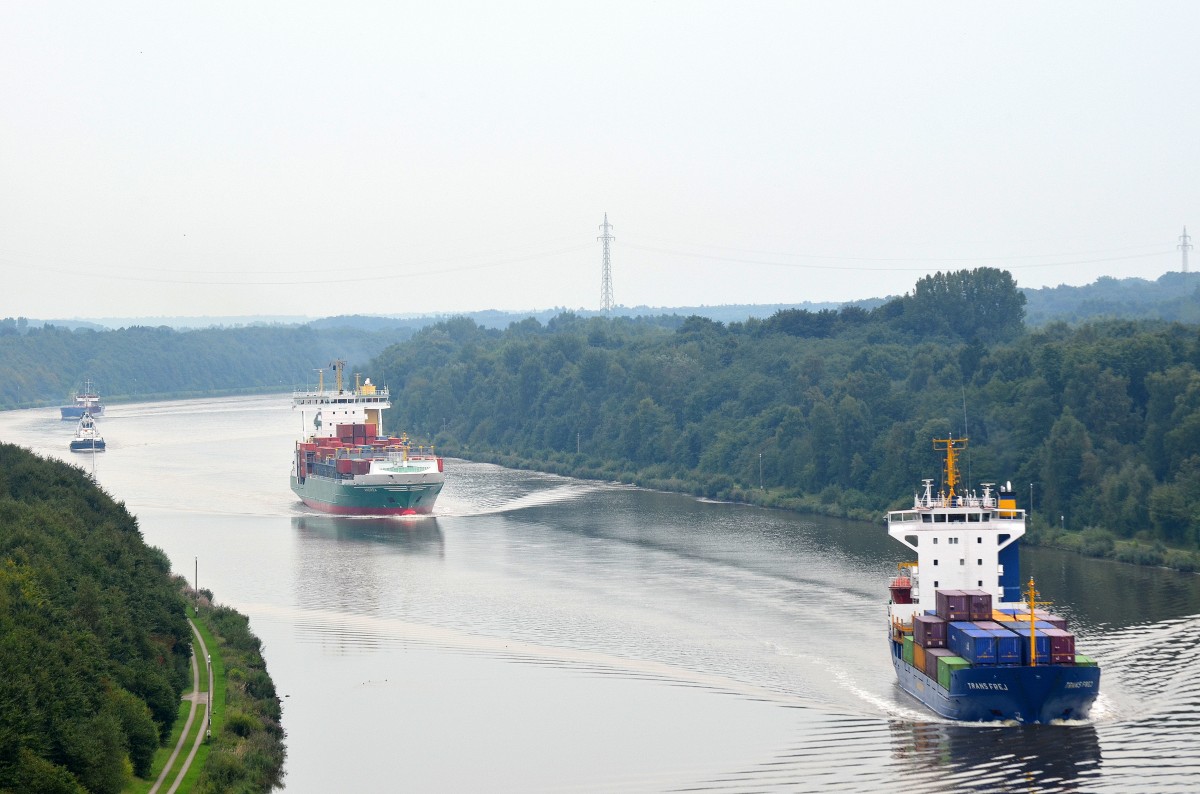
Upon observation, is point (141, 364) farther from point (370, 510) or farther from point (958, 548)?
point (958, 548)

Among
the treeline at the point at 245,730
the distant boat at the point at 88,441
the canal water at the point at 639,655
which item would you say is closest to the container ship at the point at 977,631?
the canal water at the point at 639,655

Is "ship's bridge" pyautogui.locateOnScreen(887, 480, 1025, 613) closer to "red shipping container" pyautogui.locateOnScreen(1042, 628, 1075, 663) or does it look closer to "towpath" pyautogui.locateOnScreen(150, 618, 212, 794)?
"red shipping container" pyautogui.locateOnScreen(1042, 628, 1075, 663)

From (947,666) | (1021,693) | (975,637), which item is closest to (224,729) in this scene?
(947,666)

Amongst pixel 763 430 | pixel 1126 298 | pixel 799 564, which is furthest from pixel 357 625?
pixel 1126 298

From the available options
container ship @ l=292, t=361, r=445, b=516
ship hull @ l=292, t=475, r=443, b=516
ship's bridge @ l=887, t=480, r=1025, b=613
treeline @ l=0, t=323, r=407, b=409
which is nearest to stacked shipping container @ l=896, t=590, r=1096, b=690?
ship's bridge @ l=887, t=480, r=1025, b=613

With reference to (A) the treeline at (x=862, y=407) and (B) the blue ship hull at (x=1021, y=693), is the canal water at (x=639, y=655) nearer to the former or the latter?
(B) the blue ship hull at (x=1021, y=693)

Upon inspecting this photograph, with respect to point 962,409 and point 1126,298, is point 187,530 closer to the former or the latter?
point 962,409
